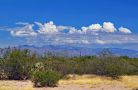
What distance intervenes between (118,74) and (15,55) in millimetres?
15159

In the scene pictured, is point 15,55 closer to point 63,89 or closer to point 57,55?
point 57,55

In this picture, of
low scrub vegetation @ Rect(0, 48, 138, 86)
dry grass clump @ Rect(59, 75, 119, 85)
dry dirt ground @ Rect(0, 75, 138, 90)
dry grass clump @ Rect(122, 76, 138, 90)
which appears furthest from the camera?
low scrub vegetation @ Rect(0, 48, 138, 86)

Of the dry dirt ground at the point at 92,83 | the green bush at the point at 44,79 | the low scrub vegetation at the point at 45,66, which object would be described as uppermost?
the low scrub vegetation at the point at 45,66


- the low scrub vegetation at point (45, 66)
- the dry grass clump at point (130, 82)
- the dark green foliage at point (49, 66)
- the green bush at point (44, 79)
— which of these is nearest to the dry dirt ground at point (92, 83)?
the dry grass clump at point (130, 82)

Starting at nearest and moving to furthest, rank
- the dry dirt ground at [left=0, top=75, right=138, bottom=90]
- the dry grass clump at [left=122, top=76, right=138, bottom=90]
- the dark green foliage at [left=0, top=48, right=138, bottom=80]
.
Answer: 1. the dry dirt ground at [left=0, top=75, right=138, bottom=90]
2. the dry grass clump at [left=122, top=76, right=138, bottom=90]
3. the dark green foliage at [left=0, top=48, right=138, bottom=80]

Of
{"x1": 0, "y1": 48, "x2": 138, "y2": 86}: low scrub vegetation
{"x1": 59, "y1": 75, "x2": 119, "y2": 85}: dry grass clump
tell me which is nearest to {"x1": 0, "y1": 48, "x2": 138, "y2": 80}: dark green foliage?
{"x1": 0, "y1": 48, "x2": 138, "y2": 86}: low scrub vegetation

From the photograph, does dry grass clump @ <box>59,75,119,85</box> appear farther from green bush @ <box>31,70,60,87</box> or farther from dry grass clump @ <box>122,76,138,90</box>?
green bush @ <box>31,70,60,87</box>

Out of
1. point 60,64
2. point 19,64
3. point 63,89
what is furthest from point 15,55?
point 63,89

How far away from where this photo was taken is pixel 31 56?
6744cm

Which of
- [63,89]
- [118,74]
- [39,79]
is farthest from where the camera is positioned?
[118,74]

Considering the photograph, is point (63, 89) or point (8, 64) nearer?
point (63, 89)

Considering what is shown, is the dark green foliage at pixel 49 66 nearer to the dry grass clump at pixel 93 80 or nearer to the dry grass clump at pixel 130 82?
the dry grass clump at pixel 93 80

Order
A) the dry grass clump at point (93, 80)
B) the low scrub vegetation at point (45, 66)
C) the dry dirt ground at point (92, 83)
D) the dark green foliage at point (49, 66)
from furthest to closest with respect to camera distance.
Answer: the dark green foliage at point (49, 66) < the low scrub vegetation at point (45, 66) < the dry grass clump at point (93, 80) < the dry dirt ground at point (92, 83)

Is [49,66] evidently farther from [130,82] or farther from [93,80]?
[130,82]
